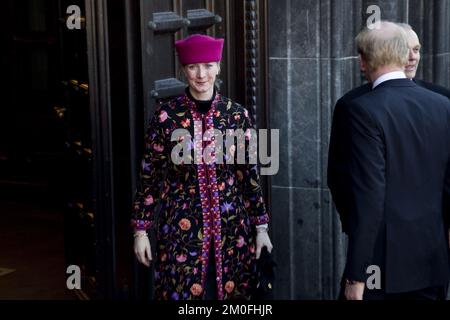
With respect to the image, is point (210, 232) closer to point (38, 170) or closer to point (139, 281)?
point (139, 281)

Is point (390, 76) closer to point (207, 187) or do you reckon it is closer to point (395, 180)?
point (395, 180)

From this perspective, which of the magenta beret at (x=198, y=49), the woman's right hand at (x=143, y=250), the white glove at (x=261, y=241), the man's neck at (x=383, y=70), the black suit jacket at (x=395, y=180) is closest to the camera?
the black suit jacket at (x=395, y=180)

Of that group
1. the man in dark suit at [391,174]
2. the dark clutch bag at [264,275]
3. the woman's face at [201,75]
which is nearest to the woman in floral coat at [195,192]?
the woman's face at [201,75]

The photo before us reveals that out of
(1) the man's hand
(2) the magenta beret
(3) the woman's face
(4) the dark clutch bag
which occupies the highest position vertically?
(2) the magenta beret

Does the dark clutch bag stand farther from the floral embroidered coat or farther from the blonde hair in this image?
the blonde hair

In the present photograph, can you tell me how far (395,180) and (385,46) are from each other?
523mm

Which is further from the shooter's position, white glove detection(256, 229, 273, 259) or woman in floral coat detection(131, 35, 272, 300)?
white glove detection(256, 229, 273, 259)

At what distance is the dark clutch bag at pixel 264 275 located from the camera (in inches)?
166

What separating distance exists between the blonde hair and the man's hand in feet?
2.78

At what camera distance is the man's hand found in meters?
3.48

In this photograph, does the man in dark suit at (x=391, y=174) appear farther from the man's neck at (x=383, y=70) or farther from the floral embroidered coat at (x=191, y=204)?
the floral embroidered coat at (x=191, y=204)

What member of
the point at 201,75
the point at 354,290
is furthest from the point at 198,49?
the point at 354,290

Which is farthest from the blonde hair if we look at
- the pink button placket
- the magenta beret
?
the pink button placket

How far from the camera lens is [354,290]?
350cm
